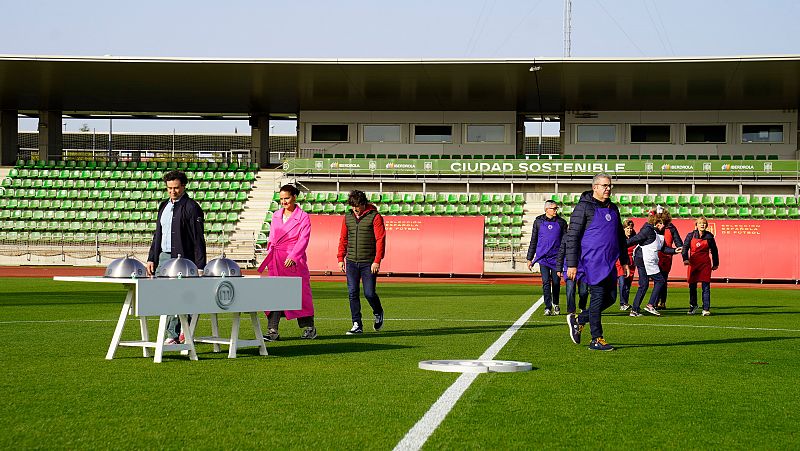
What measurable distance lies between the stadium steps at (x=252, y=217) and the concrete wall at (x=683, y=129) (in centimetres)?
1349

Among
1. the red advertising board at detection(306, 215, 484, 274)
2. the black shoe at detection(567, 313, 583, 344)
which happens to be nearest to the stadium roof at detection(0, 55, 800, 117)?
the red advertising board at detection(306, 215, 484, 274)

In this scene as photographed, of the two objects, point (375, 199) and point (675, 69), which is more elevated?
point (675, 69)

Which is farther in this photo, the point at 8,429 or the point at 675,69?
the point at 675,69

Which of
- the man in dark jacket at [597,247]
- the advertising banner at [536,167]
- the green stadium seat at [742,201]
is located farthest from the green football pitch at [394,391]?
the advertising banner at [536,167]

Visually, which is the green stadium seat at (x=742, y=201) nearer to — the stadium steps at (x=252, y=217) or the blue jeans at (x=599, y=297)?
the stadium steps at (x=252, y=217)

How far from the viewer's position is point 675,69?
40844mm

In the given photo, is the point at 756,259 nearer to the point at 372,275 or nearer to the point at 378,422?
the point at 372,275

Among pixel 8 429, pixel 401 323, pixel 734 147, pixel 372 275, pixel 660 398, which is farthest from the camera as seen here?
pixel 734 147

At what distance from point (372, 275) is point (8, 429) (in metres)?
7.96

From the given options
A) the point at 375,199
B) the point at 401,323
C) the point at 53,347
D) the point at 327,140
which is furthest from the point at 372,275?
the point at 327,140

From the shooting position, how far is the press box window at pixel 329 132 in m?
52.3

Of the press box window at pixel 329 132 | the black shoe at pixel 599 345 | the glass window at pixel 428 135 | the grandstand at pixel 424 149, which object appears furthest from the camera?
the press box window at pixel 329 132

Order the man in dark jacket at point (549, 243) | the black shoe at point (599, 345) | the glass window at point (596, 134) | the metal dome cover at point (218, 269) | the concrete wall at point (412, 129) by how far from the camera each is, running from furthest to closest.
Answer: the concrete wall at point (412, 129)
the glass window at point (596, 134)
the man in dark jacket at point (549, 243)
the black shoe at point (599, 345)
the metal dome cover at point (218, 269)

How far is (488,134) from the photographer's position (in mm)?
51625
